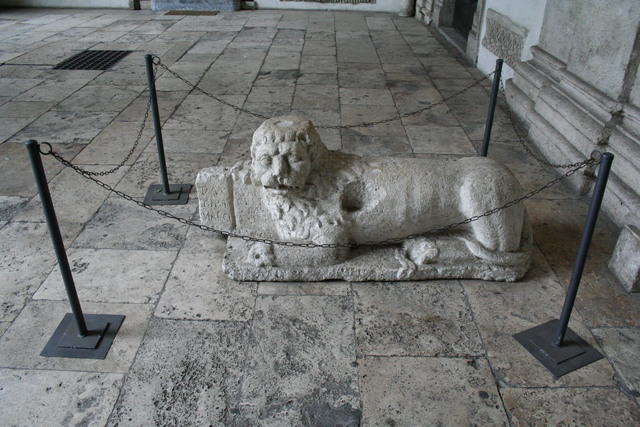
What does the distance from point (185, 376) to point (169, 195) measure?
211 cm

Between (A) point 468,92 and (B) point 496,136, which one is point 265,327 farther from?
(A) point 468,92

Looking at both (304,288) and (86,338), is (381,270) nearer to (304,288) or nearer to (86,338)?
(304,288)

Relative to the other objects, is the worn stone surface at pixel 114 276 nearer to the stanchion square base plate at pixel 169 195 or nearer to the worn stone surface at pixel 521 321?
the stanchion square base plate at pixel 169 195

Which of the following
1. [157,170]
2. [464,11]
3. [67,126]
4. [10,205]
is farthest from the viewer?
[464,11]

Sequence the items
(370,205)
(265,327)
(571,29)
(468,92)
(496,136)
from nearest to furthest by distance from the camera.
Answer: (265,327) < (370,205) < (571,29) < (496,136) < (468,92)

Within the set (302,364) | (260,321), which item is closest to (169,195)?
(260,321)

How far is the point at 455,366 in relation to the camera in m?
2.85

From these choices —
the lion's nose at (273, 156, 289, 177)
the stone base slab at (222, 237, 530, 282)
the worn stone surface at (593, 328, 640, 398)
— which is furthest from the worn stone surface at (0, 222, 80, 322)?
the worn stone surface at (593, 328, 640, 398)

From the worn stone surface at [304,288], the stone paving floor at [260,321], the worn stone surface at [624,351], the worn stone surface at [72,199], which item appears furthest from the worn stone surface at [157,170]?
the worn stone surface at [624,351]

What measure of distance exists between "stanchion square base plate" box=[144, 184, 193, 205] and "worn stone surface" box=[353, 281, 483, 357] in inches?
73.7

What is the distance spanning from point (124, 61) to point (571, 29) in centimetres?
658

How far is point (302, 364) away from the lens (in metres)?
2.86

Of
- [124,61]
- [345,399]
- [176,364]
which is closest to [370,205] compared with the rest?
[345,399]

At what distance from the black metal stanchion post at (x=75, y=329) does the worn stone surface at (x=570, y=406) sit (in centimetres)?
222
